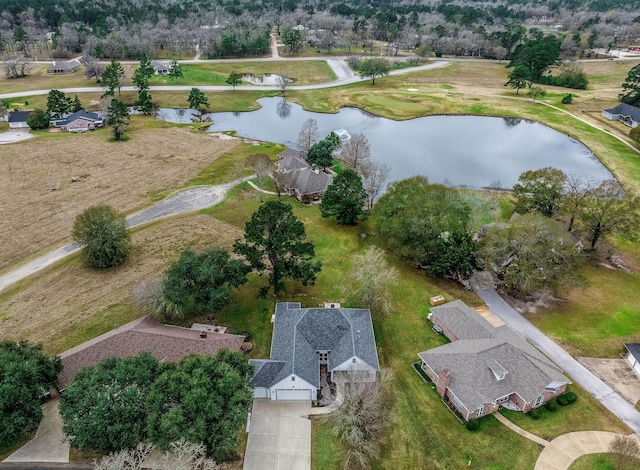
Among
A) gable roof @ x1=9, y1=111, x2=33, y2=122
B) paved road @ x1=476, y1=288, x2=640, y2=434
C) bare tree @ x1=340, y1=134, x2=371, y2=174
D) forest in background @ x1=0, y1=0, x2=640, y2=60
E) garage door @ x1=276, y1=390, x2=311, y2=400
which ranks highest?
forest in background @ x1=0, y1=0, x2=640, y2=60

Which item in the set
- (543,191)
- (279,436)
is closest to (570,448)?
(279,436)

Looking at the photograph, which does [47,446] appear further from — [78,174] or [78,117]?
[78,117]

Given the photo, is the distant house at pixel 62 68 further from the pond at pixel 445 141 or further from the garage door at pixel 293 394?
the garage door at pixel 293 394

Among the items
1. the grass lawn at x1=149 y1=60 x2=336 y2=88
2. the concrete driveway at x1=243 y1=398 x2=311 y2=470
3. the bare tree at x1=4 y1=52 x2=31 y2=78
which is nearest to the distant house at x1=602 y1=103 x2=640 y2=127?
the grass lawn at x1=149 y1=60 x2=336 y2=88

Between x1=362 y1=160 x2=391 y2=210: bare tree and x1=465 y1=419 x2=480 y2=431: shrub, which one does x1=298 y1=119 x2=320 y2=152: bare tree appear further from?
x1=465 y1=419 x2=480 y2=431: shrub

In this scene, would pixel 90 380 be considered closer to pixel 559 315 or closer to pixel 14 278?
pixel 14 278

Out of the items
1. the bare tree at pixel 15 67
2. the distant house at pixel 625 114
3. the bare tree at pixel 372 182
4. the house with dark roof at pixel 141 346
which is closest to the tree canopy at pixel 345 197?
the bare tree at pixel 372 182

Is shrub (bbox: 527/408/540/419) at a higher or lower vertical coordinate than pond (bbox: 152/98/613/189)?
lower
